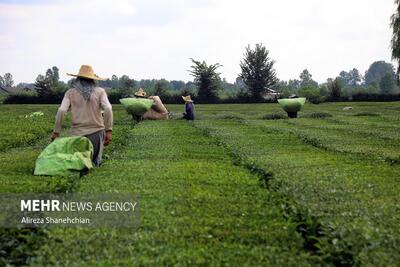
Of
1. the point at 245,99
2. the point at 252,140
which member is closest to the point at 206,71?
the point at 245,99

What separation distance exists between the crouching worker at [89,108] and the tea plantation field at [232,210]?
72 centimetres

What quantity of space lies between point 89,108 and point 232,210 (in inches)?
238

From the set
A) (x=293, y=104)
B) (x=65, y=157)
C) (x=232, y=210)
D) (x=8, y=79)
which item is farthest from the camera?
(x=8, y=79)

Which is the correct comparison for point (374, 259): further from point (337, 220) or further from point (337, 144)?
point (337, 144)

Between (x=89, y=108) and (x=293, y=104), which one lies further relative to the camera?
(x=293, y=104)

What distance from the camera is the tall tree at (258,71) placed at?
8038 centimetres

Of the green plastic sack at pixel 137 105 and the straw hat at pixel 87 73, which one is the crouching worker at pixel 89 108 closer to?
the straw hat at pixel 87 73

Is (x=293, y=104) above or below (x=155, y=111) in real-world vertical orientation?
above

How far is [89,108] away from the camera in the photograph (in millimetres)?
13648

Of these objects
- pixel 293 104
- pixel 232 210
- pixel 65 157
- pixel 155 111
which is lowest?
pixel 232 210

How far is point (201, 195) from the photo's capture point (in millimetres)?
9578

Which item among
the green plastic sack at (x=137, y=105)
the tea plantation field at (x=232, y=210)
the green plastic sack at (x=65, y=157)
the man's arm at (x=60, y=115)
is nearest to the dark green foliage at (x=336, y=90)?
the green plastic sack at (x=137, y=105)

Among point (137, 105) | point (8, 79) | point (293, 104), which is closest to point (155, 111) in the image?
point (137, 105)

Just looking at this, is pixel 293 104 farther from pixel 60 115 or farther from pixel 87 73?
pixel 60 115
